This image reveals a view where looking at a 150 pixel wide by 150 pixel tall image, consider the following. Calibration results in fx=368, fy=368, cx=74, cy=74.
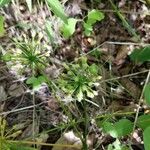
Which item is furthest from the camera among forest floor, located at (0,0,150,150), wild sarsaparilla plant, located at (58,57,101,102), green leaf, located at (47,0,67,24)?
forest floor, located at (0,0,150,150)

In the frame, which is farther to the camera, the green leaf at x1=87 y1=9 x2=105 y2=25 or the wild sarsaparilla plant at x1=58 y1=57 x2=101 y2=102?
the green leaf at x1=87 y1=9 x2=105 y2=25

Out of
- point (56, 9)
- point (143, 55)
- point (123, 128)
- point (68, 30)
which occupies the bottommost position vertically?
point (123, 128)

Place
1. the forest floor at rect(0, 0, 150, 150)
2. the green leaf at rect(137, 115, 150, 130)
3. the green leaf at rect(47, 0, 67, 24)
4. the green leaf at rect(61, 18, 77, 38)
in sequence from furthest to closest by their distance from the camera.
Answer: the green leaf at rect(61, 18, 77, 38) → the forest floor at rect(0, 0, 150, 150) → the green leaf at rect(137, 115, 150, 130) → the green leaf at rect(47, 0, 67, 24)

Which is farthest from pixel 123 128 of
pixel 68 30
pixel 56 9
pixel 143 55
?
pixel 68 30

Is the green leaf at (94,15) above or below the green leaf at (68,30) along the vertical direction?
above

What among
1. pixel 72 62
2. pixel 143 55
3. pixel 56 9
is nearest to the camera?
pixel 56 9

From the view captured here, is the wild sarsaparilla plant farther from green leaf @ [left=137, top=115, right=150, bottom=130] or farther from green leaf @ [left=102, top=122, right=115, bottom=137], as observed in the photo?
green leaf @ [left=137, top=115, right=150, bottom=130]

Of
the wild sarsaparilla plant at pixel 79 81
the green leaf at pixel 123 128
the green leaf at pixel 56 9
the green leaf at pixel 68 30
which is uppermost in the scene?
the green leaf at pixel 68 30

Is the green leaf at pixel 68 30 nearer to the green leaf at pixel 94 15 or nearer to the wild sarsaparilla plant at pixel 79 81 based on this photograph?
the green leaf at pixel 94 15

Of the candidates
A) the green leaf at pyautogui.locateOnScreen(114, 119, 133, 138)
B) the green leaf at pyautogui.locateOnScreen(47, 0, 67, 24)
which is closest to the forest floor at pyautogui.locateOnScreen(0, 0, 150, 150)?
the green leaf at pyautogui.locateOnScreen(114, 119, 133, 138)

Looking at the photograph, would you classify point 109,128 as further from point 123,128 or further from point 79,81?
point 79,81

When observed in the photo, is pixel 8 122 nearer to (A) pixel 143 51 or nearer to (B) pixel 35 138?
(B) pixel 35 138

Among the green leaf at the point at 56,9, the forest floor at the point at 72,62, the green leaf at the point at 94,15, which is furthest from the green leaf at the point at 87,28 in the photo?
the green leaf at the point at 56,9
